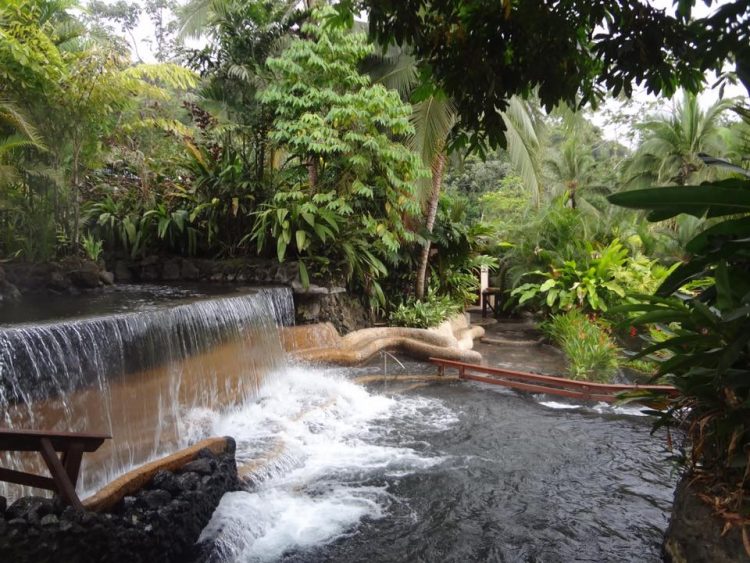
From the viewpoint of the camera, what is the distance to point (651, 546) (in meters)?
3.69

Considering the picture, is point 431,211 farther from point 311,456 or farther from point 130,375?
point 130,375

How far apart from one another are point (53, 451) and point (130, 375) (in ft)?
7.18

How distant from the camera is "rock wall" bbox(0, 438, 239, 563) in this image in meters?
2.78

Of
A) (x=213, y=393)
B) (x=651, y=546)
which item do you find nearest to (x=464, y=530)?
(x=651, y=546)

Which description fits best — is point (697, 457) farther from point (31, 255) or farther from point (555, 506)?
point (31, 255)

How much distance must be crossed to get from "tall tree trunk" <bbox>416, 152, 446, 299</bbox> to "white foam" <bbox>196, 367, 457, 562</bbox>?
160 inches

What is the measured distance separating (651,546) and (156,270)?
27.7 feet

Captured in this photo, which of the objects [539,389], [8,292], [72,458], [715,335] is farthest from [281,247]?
[715,335]

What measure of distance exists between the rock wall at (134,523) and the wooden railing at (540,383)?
4266mm

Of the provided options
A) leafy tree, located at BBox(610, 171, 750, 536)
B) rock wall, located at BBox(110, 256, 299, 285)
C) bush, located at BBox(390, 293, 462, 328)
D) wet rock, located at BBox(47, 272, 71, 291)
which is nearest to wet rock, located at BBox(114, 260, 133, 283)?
rock wall, located at BBox(110, 256, 299, 285)

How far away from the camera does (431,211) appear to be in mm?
10820

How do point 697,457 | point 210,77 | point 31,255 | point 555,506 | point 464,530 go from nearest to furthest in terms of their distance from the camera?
point 697,457
point 464,530
point 555,506
point 31,255
point 210,77

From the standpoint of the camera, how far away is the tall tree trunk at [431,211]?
Answer: 10.5 meters

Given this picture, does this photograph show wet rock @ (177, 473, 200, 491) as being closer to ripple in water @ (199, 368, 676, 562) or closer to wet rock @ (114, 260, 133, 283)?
ripple in water @ (199, 368, 676, 562)
